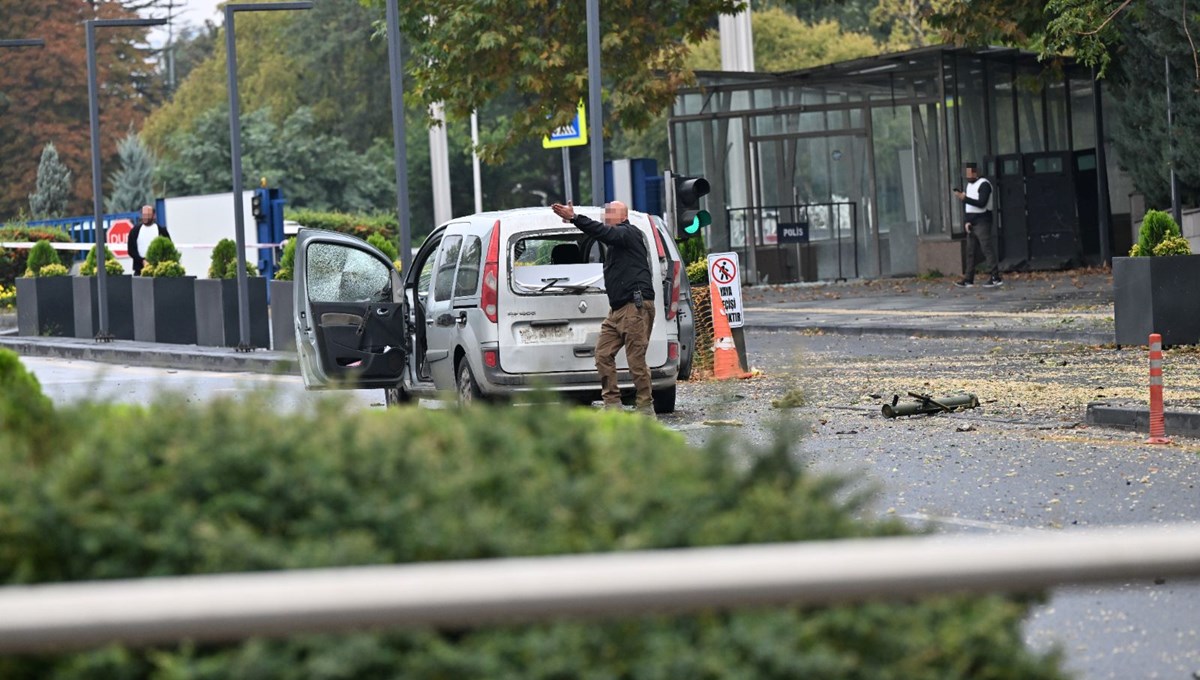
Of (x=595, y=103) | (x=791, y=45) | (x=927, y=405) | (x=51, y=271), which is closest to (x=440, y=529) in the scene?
(x=927, y=405)

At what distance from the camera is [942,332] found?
901 inches

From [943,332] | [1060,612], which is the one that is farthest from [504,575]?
[943,332]

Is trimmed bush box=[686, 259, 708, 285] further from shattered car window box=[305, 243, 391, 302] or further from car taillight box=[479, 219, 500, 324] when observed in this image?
car taillight box=[479, 219, 500, 324]

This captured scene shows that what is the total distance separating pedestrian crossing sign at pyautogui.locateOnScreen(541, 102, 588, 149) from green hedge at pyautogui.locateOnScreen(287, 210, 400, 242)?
22.0 metres

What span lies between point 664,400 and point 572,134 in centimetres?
1434

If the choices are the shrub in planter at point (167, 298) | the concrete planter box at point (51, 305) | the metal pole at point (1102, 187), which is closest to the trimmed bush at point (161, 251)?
the shrub in planter at point (167, 298)

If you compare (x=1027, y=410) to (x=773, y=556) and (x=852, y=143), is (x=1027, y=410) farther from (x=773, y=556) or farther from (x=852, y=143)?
(x=852, y=143)

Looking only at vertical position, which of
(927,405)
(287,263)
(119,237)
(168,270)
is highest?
(119,237)

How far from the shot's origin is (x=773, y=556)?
2.47 metres

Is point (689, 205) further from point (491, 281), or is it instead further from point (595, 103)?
point (491, 281)

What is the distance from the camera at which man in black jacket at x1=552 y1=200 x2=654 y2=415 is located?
581 inches

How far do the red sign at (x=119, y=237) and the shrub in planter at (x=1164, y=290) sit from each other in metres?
26.5

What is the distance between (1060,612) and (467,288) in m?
8.93

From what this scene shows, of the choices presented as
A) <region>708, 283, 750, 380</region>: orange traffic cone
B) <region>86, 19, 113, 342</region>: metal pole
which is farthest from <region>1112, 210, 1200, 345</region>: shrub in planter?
<region>86, 19, 113, 342</region>: metal pole
